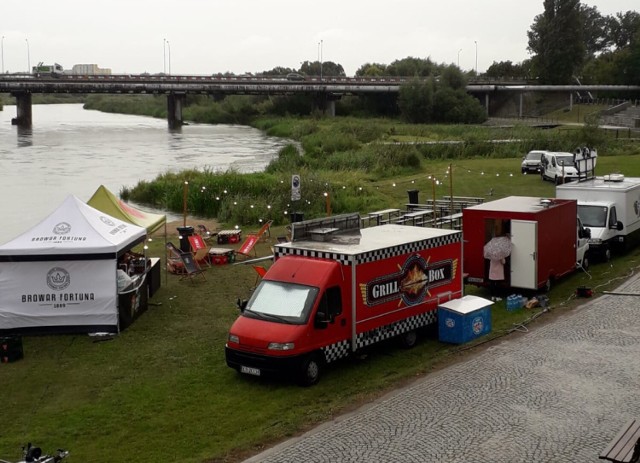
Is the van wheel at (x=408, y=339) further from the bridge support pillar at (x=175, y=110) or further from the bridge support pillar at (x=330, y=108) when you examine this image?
the bridge support pillar at (x=175, y=110)

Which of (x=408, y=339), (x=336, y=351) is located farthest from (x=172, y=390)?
(x=408, y=339)

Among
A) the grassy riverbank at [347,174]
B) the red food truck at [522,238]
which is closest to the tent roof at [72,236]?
the red food truck at [522,238]

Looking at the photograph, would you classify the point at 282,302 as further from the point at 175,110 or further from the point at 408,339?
the point at 175,110

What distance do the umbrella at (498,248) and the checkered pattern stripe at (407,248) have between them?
226 centimetres

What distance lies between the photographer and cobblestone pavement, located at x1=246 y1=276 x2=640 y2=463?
988cm

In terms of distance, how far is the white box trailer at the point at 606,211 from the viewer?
2192 cm

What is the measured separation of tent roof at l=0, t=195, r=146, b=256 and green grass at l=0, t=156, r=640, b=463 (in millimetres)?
1652

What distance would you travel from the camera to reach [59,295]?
1571cm

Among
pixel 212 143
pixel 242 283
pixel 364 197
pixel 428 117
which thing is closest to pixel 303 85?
pixel 428 117

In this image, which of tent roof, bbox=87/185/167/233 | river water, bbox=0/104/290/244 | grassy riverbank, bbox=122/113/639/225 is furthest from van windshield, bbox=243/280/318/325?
river water, bbox=0/104/290/244

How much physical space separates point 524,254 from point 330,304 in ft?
20.9

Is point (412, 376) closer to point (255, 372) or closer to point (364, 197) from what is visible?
point (255, 372)

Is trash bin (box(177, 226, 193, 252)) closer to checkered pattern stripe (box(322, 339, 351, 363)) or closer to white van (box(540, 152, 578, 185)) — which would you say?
checkered pattern stripe (box(322, 339, 351, 363))

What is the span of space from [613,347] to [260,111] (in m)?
104
